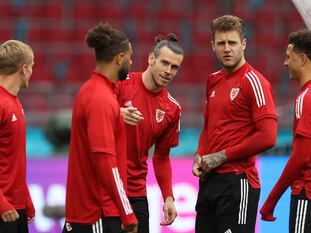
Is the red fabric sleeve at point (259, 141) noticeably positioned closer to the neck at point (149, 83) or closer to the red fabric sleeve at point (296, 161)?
the red fabric sleeve at point (296, 161)

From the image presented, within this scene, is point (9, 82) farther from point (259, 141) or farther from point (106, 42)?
point (259, 141)

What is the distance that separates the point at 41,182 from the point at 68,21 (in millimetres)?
6108

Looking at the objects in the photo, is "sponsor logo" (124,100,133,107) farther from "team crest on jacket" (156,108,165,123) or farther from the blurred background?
the blurred background

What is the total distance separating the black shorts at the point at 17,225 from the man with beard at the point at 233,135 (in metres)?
1.16

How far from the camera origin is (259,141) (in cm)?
532

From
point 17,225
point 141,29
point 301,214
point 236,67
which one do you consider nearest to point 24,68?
point 17,225

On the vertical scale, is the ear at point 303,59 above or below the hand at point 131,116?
above

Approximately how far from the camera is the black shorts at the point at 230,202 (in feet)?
18.0

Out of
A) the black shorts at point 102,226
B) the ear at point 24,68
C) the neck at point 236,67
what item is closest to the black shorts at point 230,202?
the neck at point 236,67

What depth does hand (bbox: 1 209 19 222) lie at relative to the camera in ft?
16.5

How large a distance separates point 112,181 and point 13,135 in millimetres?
1019

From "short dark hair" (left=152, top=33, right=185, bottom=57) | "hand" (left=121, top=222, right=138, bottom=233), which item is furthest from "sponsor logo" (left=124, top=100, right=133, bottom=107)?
"hand" (left=121, top=222, right=138, bottom=233)

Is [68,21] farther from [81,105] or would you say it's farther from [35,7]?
[81,105]

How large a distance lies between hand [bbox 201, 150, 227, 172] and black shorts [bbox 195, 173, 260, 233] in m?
0.10
